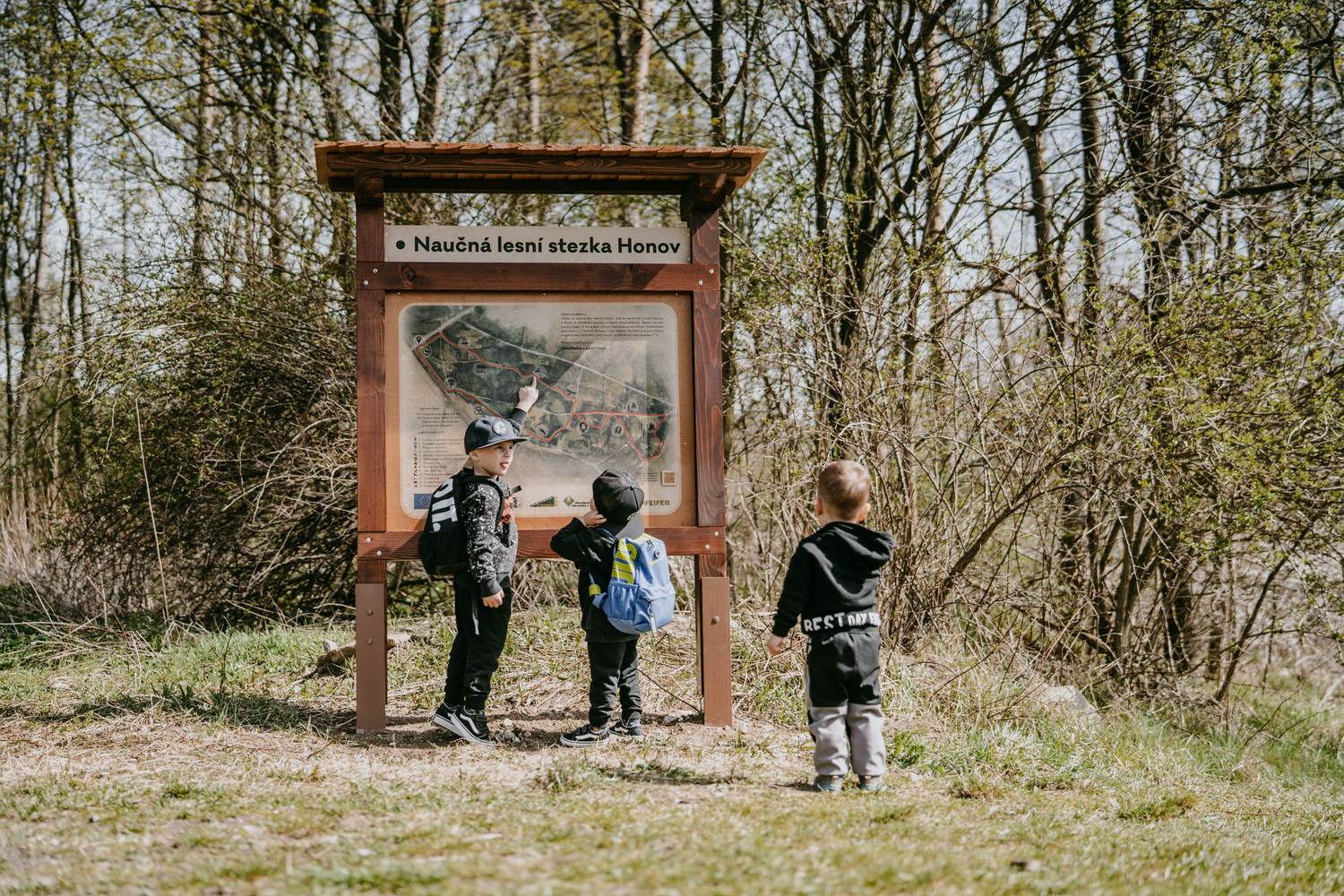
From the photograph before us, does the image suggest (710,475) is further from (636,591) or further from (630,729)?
(630,729)

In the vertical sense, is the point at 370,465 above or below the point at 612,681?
above

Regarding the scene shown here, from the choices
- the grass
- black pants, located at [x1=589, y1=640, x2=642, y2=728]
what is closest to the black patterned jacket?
black pants, located at [x1=589, y1=640, x2=642, y2=728]

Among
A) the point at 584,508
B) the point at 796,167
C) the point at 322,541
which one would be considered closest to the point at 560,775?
the point at 584,508

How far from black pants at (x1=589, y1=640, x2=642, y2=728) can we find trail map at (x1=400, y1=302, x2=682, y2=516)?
821mm

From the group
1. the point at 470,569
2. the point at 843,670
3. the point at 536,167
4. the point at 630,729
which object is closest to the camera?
the point at 843,670

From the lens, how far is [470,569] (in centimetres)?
550

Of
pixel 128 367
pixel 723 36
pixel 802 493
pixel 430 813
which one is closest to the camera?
pixel 430 813

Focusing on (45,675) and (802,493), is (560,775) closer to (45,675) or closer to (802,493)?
(802,493)

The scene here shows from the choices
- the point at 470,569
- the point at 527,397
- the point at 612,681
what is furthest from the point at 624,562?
the point at 527,397

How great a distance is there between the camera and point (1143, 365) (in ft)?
24.6

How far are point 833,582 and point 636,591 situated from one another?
114 cm

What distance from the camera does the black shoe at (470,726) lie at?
562 cm

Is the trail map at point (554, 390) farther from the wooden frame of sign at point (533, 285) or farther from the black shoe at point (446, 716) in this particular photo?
the black shoe at point (446, 716)

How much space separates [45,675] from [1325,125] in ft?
35.6
